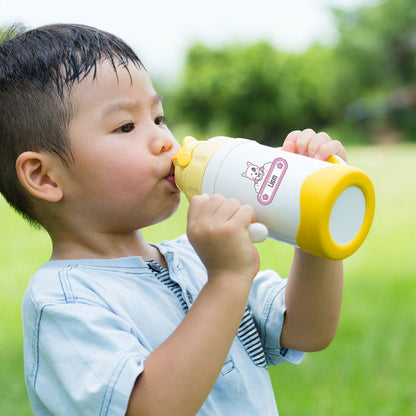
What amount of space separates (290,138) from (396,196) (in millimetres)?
7018

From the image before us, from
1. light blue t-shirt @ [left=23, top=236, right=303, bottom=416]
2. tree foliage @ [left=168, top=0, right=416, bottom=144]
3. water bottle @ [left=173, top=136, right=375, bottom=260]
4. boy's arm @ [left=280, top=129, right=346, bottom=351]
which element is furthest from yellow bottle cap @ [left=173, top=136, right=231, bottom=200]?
tree foliage @ [left=168, top=0, right=416, bottom=144]

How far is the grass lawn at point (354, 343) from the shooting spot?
264 centimetres

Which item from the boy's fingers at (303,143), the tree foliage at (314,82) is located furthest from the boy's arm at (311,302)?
the tree foliage at (314,82)

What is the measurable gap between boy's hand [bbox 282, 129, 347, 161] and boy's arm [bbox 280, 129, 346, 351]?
248 millimetres

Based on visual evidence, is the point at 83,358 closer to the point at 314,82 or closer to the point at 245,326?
the point at 245,326

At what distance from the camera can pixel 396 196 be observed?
7980 millimetres

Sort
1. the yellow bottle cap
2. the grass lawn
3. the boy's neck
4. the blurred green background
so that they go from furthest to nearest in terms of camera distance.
Result: 1. the blurred green background
2. the grass lawn
3. the boy's neck
4. the yellow bottle cap

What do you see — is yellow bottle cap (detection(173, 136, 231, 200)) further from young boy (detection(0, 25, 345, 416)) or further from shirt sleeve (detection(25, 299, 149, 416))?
shirt sleeve (detection(25, 299, 149, 416))

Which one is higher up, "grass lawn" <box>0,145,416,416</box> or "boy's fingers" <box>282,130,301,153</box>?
"boy's fingers" <box>282,130,301,153</box>

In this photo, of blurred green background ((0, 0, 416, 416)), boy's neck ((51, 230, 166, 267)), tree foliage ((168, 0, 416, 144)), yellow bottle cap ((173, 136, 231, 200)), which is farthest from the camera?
tree foliage ((168, 0, 416, 144))

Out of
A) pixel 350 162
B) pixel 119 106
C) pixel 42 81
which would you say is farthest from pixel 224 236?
pixel 350 162

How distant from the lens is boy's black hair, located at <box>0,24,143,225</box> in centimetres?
126

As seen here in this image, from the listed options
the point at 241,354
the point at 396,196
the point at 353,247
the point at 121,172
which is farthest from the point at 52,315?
the point at 396,196

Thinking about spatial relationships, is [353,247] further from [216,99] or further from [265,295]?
[216,99]
